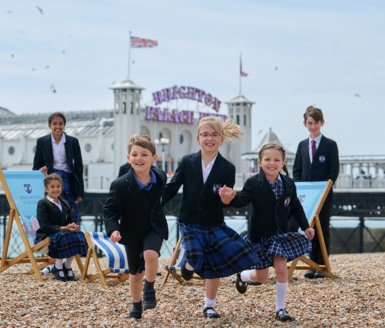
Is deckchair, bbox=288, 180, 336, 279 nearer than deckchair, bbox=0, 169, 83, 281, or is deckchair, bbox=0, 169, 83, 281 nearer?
deckchair, bbox=288, 180, 336, 279

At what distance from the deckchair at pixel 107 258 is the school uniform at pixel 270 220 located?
219 cm

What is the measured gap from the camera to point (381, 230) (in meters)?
Answer: 35.2

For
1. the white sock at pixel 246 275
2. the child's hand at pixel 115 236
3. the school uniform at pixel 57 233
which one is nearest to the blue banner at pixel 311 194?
the school uniform at pixel 57 233

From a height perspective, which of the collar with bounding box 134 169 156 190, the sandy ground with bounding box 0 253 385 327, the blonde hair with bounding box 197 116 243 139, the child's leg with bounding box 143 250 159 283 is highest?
the blonde hair with bounding box 197 116 243 139

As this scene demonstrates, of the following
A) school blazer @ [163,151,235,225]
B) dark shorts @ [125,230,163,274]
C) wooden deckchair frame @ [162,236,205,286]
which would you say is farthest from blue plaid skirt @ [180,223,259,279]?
wooden deckchair frame @ [162,236,205,286]

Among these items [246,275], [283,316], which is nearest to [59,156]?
[246,275]

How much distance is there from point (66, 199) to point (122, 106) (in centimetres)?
5787

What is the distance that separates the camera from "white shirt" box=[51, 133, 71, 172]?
9.27 metres

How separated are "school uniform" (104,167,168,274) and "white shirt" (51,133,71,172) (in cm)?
333

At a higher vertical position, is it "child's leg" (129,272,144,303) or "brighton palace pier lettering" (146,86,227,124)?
"brighton palace pier lettering" (146,86,227,124)

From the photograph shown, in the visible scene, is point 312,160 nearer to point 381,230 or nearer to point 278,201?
point 278,201

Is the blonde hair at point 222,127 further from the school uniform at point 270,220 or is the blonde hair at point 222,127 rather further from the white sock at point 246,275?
the white sock at point 246,275

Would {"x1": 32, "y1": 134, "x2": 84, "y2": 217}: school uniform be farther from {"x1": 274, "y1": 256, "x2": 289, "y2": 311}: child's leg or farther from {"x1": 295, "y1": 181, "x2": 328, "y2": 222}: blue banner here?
{"x1": 274, "y1": 256, "x2": 289, "y2": 311}: child's leg

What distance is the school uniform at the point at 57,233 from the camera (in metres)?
8.92
